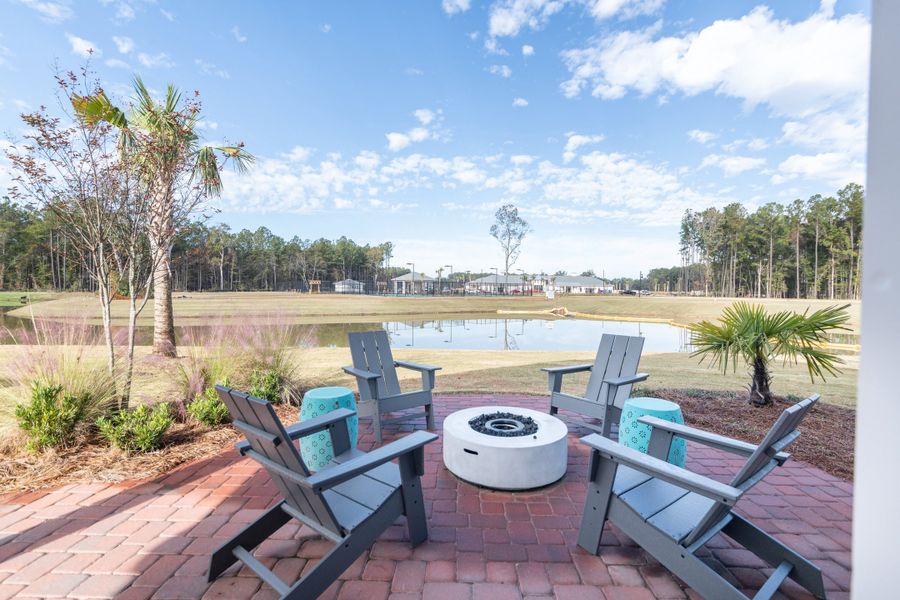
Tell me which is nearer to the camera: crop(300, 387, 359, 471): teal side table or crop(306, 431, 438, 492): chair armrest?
crop(306, 431, 438, 492): chair armrest

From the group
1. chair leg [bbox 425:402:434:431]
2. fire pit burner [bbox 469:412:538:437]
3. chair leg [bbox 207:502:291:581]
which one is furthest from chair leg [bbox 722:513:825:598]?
chair leg [bbox 425:402:434:431]

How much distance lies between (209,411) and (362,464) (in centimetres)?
286

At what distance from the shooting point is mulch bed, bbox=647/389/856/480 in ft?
10.9

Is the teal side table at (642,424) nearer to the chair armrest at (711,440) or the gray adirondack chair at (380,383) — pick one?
the chair armrest at (711,440)

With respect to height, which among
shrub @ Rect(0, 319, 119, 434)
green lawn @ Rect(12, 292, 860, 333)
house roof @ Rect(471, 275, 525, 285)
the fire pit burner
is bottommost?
green lawn @ Rect(12, 292, 860, 333)

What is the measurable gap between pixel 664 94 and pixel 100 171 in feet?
60.2

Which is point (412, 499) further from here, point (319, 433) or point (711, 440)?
point (711, 440)

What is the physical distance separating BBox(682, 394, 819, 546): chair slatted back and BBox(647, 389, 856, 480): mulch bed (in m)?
2.18

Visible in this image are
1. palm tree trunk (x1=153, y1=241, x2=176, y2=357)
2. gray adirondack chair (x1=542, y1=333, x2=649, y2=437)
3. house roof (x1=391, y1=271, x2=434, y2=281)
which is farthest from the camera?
house roof (x1=391, y1=271, x2=434, y2=281)

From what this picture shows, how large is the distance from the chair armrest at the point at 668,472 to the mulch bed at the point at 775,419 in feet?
8.13

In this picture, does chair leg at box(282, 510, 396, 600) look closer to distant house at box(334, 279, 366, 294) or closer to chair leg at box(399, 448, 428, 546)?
chair leg at box(399, 448, 428, 546)

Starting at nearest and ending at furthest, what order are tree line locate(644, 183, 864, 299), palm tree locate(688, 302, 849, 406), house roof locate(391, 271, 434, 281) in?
1. palm tree locate(688, 302, 849, 406)
2. tree line locate(644, 183, 864, 299)
3. house roof locate(391, 271, 434, 281)

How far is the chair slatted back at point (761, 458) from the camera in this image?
1.61m

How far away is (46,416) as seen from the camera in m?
3.05
